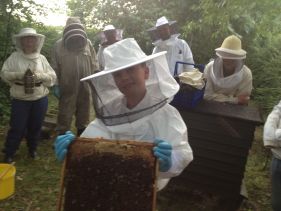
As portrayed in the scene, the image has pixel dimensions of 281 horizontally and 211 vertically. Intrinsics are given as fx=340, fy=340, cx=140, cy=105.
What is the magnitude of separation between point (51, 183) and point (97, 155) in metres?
2.54

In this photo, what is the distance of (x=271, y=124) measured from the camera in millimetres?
2801

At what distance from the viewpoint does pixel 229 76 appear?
3.80 meters

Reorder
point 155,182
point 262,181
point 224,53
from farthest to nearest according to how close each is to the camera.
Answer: point 262,181
point 224,53
point 155,182

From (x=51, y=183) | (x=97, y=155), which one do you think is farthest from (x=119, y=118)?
(x=51, y=183)

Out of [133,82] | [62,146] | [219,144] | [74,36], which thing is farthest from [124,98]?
[74,36]

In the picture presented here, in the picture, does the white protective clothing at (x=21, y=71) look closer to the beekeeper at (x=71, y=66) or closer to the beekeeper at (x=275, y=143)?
the beekeeper at (x=71, y=66)

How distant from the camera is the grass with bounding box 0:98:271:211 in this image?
152 inches

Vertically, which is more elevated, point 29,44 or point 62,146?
point 29,44

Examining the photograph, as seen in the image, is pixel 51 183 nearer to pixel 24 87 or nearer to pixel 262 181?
pixel 24 87

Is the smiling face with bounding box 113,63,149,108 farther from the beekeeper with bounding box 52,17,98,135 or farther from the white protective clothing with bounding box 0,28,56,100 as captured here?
the beekeeper with bounding box 52,17,98,135

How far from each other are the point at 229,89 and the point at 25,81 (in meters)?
2.48

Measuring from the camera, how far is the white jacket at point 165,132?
205 cm

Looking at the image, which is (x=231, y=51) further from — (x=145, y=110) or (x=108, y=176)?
(x=108, y=176)

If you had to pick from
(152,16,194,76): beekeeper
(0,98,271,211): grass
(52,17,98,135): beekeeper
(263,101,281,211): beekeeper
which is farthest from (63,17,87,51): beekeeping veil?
(263,101,281,211): beekeeper
